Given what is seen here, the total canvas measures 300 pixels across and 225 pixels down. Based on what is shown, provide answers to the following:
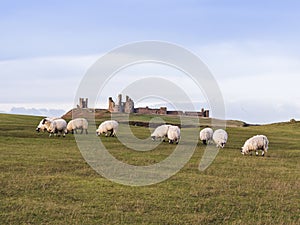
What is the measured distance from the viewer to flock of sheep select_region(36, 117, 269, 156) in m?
31.5

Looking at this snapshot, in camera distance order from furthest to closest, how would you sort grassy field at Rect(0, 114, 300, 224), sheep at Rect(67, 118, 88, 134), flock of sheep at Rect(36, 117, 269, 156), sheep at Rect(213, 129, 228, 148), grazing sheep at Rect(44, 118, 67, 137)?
sheep at Rect(67, 118, 88, 134) < grazing sheep at Rect(44, 118, 67, 137) < sheep at Rect(213, 129, 228, 148) < flock of sheep at Rect(36, 117, 269, 156) < grassy field at Rect(0, 114, 300, 224)

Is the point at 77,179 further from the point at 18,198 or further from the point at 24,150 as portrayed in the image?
the point at 24,150

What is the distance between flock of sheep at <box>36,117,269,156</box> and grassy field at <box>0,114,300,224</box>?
5.24 metres

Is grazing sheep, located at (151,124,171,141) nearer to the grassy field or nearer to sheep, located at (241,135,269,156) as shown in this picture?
sheep, located at (241,135,269,156)

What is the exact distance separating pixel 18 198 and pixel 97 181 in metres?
4.24

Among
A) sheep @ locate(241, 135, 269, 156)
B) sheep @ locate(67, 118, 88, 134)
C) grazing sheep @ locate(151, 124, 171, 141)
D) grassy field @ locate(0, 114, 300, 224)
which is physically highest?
sheep @ locate(67, 118, 88, 134)

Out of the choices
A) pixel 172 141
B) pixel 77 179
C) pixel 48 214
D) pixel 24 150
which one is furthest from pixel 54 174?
pixel 172 141

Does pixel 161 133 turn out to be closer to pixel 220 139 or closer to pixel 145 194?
pixel 220 139

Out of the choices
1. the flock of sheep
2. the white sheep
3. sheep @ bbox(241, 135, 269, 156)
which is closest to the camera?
sheep @ bbox(241, 135, 269, 156)

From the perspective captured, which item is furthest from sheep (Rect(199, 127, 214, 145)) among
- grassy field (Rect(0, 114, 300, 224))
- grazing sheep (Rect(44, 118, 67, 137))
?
grazing sheep (Rect(44, 118, 67, 137))

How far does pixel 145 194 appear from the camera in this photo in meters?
16.6

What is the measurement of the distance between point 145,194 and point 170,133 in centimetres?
1999

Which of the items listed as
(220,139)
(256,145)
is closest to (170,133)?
(220,139)

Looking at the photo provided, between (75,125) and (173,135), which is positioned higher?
(75,125)
